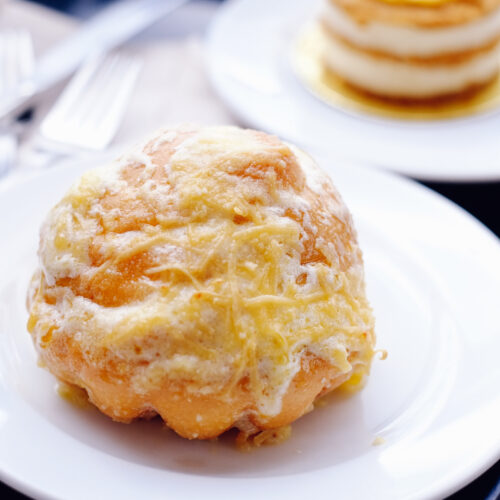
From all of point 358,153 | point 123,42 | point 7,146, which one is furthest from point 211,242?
point 123,42

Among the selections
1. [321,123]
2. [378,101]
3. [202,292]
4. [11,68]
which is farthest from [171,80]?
[202,292]

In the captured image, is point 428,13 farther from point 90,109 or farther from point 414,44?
point 90,109

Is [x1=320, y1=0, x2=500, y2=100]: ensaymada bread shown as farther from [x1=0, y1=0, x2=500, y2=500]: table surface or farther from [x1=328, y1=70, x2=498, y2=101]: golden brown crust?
[x1=0, y1=0, x2=500, y2=500]: table surface

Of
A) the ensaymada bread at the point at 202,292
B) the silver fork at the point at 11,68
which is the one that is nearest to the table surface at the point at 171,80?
the silver fork at the point at 11,68

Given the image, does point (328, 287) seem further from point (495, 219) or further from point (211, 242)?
point (495, 219)

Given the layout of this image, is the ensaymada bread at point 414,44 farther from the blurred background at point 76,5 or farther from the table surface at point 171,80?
the blurred background at point 76,5

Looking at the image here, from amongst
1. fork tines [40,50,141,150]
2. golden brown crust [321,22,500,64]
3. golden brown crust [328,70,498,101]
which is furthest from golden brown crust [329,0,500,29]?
fork tines [40,50,141,150]
